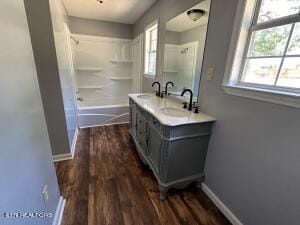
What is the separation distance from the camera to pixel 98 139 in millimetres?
3053

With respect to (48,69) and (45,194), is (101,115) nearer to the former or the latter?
(48,69)

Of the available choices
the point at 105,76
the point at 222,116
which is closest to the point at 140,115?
the point at 222,116

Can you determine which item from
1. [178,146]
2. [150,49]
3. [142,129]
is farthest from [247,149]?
[150,49]

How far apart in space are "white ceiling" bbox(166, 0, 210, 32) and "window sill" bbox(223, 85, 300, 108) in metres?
0.85

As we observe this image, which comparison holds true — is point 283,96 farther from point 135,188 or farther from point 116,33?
point 116,33

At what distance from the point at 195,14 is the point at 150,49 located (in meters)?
1.44

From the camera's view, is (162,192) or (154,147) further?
(154,147)

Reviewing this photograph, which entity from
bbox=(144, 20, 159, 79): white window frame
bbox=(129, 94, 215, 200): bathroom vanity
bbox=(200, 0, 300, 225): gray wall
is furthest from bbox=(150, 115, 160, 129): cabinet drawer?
bbox=(144, 20, 159, 79): white window frame

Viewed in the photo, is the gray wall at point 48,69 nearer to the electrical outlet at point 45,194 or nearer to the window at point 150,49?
the electrical outlet at point 45,194

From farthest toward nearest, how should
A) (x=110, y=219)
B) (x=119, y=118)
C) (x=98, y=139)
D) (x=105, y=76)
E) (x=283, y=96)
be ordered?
(x=105, y=76), (x=119, y=118), (x=98, y=139), (x=110, y=219), (x=283, y=96)

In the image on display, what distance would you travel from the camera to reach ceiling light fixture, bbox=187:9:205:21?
1709 mm

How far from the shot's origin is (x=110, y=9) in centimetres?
303

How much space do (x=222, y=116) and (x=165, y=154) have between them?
0.68m

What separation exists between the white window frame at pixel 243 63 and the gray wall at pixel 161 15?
2.29ft
